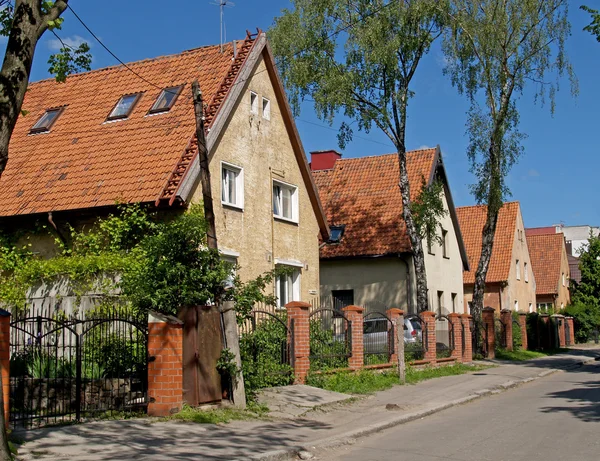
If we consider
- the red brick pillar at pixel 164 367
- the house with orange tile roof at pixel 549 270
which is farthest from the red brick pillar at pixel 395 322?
the house with orange tile roof at pixel 549 270

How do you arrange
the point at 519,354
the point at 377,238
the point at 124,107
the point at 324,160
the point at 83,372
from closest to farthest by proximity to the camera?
1. the point at 83,372
2. the point at 124,107
3. the point at 377,238
4. the point at 519,354
5. the point at 324,160

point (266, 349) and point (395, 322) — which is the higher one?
point (395, 322)

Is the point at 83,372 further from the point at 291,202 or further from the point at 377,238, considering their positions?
the point at 377,238

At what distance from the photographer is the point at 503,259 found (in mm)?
41844

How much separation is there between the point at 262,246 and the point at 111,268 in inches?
203

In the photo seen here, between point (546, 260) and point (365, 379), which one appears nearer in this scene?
point (365, 379)

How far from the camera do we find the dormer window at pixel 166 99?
20.1 meters

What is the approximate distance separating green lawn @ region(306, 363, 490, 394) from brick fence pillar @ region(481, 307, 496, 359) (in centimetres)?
782

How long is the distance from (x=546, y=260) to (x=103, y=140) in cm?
4090

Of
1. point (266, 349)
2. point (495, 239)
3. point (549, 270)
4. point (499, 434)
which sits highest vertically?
point (495, 239)

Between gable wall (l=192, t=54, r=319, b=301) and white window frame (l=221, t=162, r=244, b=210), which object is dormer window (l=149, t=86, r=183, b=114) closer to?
gable wall (l=192, t=54, r=319, b=301)

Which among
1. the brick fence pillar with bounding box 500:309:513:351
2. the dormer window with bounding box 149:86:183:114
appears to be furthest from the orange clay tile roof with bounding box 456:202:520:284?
the dormer window with bounding box 149:86:183:114

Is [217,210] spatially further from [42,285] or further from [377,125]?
[377,125]

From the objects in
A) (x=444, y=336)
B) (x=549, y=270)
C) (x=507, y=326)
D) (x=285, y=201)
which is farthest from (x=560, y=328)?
(x=285, y=201)
